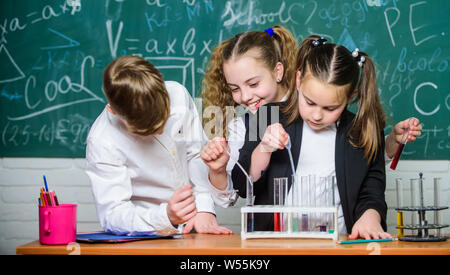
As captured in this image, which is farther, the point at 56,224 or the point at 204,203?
the point at 204,203

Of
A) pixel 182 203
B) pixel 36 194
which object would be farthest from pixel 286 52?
pixel 36 194

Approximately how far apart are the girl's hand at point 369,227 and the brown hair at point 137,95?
63cm

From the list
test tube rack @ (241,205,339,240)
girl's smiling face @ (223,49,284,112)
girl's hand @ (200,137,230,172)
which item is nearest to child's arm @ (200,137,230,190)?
girl's hand @ (200,137,230,172)

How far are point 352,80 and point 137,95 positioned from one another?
2.20 feet

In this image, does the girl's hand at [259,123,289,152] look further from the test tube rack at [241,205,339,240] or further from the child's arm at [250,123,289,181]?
the test tube rack at [241,205,339,240]

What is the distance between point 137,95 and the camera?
1.53 meters

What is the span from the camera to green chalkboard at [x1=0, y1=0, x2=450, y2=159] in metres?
2.60

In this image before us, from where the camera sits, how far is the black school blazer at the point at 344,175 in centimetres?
163

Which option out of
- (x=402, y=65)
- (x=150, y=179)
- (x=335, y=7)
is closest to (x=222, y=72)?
(x=150, y=179)

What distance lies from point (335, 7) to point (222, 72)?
0.85 meters

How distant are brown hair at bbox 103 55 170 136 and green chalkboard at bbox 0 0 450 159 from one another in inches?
41.8

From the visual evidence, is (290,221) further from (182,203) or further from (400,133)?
(400,133)
